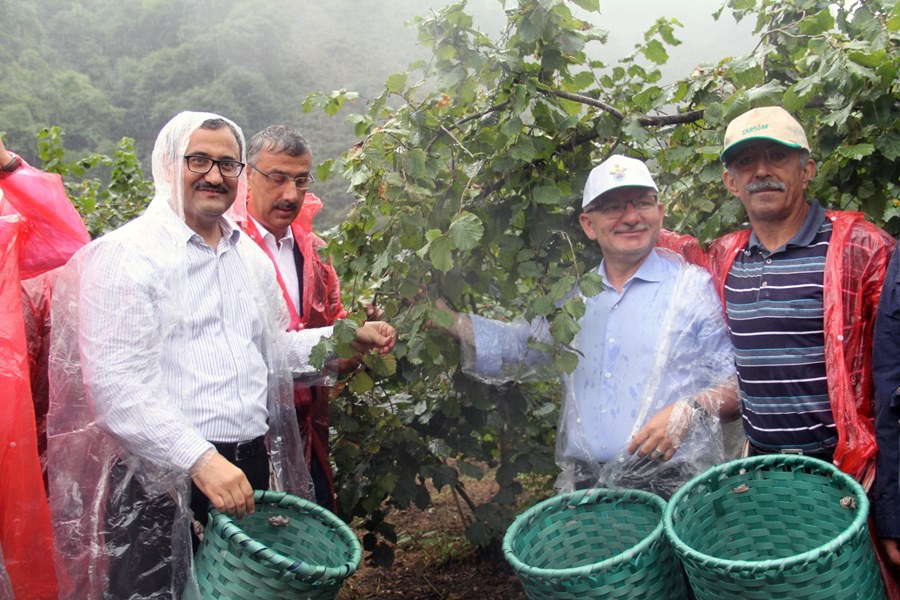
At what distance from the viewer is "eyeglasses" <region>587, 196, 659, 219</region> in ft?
7.71

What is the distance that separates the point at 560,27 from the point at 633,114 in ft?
1.38

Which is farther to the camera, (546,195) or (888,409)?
(546,195)

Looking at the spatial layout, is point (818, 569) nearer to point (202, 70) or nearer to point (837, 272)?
point (837, 272)

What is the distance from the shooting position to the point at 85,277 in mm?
2025

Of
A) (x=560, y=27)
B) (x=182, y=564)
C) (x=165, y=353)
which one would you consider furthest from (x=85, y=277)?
(x=560, y=27)

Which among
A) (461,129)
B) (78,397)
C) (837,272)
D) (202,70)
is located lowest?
(78,397)

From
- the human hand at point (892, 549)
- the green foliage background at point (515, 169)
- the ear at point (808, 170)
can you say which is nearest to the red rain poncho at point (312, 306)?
the green foliage background at point (515, 169)

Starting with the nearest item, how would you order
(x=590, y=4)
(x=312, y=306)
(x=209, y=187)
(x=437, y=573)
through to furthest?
(x=209, y=187) < (x=590, y=4) < (x=312, y=306) < (x=437, y=573)

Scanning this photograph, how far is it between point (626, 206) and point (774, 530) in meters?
0.96

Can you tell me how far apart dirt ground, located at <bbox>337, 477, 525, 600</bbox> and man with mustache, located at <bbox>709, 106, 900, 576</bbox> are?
1.96 m

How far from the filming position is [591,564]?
1.89 metres

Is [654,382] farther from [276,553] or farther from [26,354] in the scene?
[26,354]

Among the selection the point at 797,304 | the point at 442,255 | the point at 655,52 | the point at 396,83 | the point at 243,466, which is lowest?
the point at 243,466

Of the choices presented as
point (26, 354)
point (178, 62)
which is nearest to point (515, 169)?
point (26, 354)
